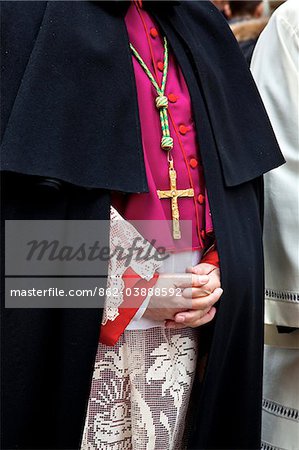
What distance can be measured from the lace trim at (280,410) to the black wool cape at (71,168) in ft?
1.37

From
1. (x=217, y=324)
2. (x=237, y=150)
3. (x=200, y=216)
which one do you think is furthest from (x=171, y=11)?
(x=217, y=324)

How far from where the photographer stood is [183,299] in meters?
1.83

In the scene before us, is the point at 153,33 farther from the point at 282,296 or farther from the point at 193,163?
the point at 282,296

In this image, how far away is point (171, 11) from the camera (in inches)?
79.9

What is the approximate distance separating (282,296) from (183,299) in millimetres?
528

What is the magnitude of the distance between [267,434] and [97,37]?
128cm

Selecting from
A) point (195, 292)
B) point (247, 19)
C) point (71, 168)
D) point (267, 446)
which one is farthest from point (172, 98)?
point (247, 19)

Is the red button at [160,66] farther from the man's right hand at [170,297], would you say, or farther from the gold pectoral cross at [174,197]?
the man's right hand at [170,297]

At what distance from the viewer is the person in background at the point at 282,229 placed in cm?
225

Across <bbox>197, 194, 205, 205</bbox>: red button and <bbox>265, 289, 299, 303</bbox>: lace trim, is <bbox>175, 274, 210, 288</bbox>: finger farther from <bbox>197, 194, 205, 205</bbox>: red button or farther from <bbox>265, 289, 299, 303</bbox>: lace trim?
<bbox>265, 289, 299, 303</bbox>: lace trim

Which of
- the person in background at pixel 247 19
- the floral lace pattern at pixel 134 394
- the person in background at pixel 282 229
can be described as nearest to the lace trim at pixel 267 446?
the person in background at pixel 282 229

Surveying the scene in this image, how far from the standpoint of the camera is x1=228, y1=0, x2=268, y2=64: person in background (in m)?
3.34

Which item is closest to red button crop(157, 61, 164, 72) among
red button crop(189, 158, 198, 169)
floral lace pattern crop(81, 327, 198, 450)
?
red button crop(189, 158, 198, 169)

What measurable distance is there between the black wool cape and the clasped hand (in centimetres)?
7
